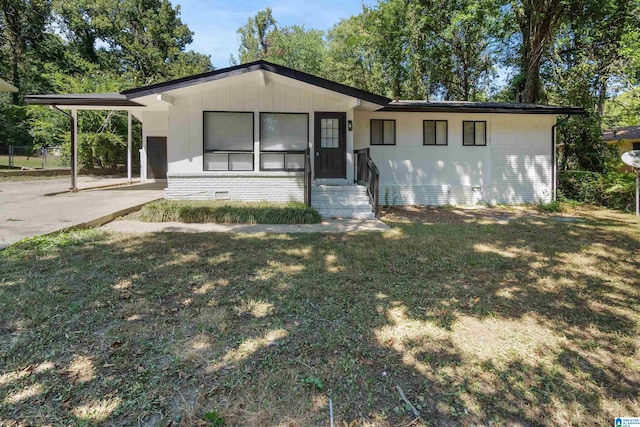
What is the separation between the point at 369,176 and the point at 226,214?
3.77 meters

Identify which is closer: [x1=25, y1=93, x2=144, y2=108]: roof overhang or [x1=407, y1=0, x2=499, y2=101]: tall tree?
[x1=25, y1=93, x2=144, y2=108]: roof overhang

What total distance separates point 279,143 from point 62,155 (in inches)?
652

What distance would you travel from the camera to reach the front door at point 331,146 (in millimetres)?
10047

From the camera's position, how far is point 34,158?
2145cm

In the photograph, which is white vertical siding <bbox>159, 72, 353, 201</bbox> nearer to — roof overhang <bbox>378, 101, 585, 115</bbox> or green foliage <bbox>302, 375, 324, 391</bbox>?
roof overhang <bbox>378, 101, 585, 115</bbox>

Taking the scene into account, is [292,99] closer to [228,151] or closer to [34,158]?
[228,151]

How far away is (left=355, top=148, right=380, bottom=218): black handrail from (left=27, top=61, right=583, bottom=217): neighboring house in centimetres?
4

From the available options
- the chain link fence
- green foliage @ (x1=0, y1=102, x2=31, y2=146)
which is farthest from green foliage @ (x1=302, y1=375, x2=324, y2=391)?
green foliage @ (x1=0, y1=102, x2=31, y2=146)

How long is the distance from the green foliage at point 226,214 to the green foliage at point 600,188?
928 centimetres

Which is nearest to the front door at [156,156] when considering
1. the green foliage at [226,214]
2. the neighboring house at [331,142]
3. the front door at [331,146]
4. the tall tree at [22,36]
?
the neighboring house at [331,142]

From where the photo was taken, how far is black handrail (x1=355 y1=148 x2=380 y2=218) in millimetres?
8875

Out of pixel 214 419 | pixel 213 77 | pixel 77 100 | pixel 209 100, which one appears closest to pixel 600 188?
pixel 213 77

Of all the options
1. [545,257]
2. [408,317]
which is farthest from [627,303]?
[408,317]

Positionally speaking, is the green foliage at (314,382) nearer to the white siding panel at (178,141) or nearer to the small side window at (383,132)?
the white siding panel at (178,141)
